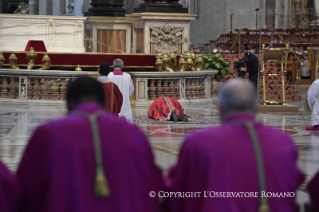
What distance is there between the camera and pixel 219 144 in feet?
13.3

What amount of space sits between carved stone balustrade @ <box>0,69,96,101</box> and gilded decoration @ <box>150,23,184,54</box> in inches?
157

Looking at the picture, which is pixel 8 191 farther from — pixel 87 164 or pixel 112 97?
pixel 112 97

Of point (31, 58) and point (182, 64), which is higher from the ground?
point (31, 58)

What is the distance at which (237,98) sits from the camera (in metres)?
4.05

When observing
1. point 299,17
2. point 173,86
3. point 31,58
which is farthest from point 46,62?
point 299,17

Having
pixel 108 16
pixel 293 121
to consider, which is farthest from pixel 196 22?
pixel 293 121

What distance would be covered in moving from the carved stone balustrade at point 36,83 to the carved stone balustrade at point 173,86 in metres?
1.30

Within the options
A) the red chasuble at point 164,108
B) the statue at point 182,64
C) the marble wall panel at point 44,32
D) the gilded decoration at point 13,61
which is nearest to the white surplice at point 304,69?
the marble wall panel at point 44,32

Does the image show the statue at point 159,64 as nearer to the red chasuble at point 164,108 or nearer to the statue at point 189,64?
the statue at point 189,64

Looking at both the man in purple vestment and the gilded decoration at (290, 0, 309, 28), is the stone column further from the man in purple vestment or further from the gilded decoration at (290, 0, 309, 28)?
the man in purple vestment

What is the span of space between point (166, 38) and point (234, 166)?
18.2m

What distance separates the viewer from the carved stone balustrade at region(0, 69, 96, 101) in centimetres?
1847

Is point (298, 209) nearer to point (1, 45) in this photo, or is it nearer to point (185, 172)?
point (185, 172)

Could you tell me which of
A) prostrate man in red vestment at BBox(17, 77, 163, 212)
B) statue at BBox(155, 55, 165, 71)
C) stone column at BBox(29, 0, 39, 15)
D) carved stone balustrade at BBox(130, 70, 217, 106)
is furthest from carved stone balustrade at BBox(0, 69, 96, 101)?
stone column at BBox(29, 0, 39, 15)
